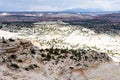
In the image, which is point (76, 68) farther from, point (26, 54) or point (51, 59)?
point (26, 54)

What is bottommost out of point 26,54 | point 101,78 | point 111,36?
point 111,36

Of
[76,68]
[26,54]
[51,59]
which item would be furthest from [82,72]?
[26,54]

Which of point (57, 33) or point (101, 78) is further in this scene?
point (57, 33)

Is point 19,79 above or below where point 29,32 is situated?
above

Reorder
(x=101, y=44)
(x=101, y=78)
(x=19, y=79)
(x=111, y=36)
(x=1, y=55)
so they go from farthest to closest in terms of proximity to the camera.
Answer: (x=111, y=36)
(x=101, y=44)
(x=101, y=78)
(x=1, y=55)
(x=19, y=79)

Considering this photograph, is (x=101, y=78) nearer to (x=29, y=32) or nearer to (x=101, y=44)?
(x=101, y=44)

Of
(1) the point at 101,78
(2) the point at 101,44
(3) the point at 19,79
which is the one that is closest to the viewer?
(3) the point at 19,79
